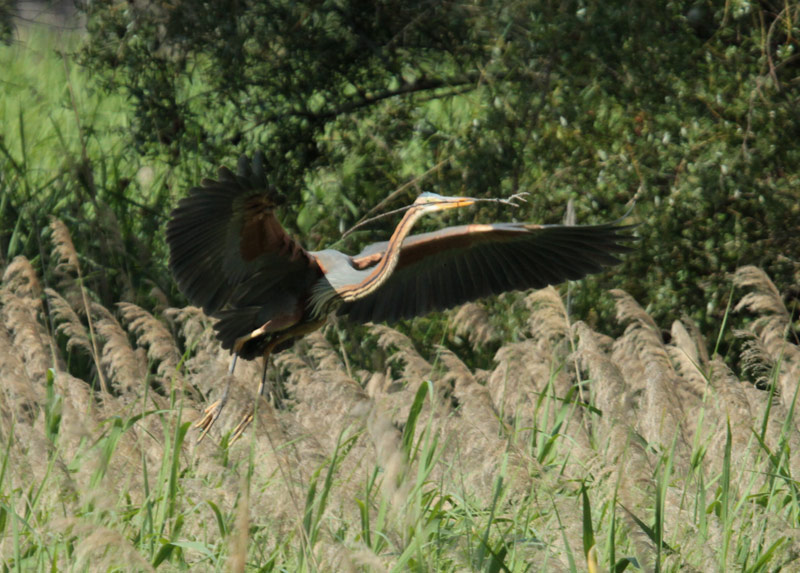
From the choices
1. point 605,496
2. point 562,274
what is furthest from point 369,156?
point 605,496

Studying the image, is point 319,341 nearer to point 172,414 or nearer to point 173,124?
point 172,414

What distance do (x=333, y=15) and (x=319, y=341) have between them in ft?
12.0

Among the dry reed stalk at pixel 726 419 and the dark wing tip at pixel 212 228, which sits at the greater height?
the dark wing tip at pixel 212 228

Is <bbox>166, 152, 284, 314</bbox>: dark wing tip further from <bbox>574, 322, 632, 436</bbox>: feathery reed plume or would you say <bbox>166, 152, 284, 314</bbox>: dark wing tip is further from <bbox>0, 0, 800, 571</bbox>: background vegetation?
<bbox>574, 322, 632, 436</bbox>: feathery reed plume

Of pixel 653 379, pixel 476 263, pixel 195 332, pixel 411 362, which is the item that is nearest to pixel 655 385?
pixel 653 379

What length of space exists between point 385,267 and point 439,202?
34 cm

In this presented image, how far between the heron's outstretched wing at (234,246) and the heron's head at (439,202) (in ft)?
1.67

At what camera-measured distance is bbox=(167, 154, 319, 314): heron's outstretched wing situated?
394 centimetres

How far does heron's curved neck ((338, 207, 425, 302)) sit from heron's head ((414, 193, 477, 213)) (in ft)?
0.07

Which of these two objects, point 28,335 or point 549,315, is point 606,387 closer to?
point 549,315

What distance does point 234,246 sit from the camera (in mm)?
4355

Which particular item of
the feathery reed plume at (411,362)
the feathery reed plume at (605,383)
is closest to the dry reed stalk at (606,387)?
the feathery reed plume at (605,383)

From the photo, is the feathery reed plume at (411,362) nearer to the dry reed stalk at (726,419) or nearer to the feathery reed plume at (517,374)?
the feathery reed plume at (517,374)

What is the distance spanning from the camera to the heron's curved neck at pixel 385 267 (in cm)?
426
